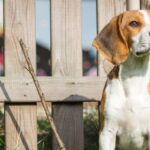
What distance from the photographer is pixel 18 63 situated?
5.27 meters

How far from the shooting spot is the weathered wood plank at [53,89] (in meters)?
5.20

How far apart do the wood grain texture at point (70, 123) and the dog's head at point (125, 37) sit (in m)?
0.89

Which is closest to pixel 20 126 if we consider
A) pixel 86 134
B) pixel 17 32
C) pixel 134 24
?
pixel 17 32

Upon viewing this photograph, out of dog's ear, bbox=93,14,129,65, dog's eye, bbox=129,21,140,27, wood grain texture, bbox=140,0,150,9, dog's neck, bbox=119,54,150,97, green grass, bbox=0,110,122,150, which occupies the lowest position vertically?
green grass, bbox=0,110,122,150

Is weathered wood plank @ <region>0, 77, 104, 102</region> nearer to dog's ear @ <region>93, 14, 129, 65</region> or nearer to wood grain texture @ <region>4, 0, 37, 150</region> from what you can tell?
wood grain texture @ <region>4, 0, 37, 150</region>


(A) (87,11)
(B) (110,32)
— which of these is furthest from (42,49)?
(B) (110,32)

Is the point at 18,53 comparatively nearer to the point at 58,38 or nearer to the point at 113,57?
the point at 58,38

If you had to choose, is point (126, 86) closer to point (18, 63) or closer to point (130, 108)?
point (130, 108)

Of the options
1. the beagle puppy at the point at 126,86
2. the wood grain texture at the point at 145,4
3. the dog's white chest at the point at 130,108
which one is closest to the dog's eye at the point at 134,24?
the beagle puppy at the point at 126,86

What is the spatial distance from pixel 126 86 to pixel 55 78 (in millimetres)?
808

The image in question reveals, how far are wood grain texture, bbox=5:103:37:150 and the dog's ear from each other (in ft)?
3.22

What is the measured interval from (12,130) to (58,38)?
0.86m

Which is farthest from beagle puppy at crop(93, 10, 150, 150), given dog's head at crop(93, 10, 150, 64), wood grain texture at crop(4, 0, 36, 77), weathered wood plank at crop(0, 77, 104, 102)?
wood grain texture at crop(4, 0, 36, 77)

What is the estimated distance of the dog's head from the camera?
443 centimetres
